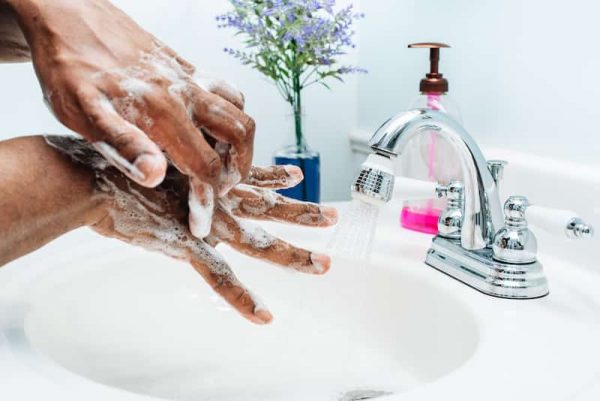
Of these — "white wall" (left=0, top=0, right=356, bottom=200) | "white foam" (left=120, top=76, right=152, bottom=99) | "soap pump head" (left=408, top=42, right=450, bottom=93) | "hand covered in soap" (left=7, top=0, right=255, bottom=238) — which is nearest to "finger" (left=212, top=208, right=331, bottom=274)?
"hand covered in soap" (left=7, top=0, right=255, bottom=238)

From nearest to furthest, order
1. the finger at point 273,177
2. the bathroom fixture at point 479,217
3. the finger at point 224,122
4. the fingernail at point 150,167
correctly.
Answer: the fingernail at point 150,167 < the finger at point 224,122 < the bathroom fixture at point 479,217 < the finger at point 273,177

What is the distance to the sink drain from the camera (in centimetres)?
70

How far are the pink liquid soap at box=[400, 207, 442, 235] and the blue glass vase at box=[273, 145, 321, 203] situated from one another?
20 centimetres

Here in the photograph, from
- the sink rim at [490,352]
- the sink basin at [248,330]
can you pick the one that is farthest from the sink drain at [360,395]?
the sink rim at [490,352]

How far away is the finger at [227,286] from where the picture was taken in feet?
1.95

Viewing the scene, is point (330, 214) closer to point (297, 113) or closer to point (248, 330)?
point (248, 330)

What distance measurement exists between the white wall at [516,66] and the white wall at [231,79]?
0.65 feet

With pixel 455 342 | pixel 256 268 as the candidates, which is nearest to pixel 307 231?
pixel 256 268

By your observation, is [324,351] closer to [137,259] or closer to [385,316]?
[385,316]

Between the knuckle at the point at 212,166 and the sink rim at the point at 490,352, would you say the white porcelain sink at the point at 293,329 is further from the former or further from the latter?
the knuckle at the point at 212,166

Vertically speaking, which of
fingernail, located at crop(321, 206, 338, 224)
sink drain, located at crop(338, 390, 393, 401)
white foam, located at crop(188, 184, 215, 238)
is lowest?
sink drain, located at crop(338, 390, 393, 401)

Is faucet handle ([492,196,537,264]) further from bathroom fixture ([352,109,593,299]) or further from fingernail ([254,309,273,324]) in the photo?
fingernail ([254,309,273,324])

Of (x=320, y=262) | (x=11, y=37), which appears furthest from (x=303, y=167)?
(x=11, y=37)

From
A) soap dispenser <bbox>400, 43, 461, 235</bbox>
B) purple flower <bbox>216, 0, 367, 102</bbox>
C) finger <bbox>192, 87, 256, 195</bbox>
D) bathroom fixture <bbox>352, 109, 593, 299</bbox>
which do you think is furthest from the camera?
purple flower <bbox>216, 0, 367, 102</bbox>
